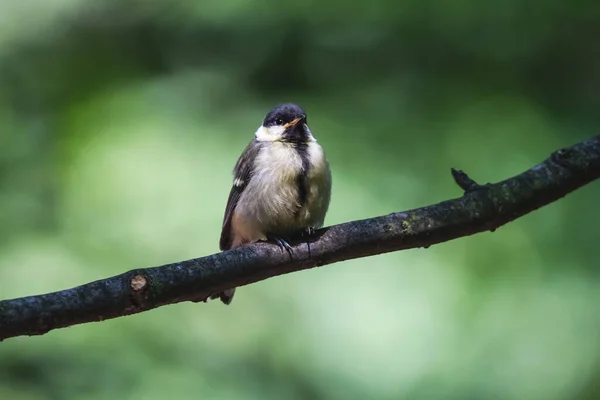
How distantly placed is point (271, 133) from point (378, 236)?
32.3 inches

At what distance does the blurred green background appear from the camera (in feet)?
9.28

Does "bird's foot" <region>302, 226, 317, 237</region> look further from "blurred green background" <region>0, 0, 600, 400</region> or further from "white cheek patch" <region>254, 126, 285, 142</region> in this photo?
"blurred green background" <region>0, 0, 600, 400</region>

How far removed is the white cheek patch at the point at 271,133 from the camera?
2.48 m

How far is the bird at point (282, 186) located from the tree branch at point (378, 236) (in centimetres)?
30

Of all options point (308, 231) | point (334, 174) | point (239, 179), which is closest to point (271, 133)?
point (239, 179)

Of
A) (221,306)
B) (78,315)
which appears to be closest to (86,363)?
(221,306)

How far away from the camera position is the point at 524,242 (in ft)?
9.84

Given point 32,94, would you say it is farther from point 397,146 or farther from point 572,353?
point 572,353

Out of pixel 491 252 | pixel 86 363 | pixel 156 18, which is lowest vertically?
pixel 86 363

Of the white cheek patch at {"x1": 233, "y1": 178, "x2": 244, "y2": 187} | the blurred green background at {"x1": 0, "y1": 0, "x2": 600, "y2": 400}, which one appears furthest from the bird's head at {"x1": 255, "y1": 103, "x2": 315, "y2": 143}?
the blurred green background at {"x1": 0, "y1": 0, "x2": 600, "y2": 400}

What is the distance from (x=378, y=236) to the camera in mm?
1820

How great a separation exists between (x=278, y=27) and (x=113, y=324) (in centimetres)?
170

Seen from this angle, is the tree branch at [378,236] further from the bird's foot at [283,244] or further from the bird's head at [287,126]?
the bird's head at [287,126]

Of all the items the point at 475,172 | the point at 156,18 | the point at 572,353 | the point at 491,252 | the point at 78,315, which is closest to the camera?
the point at 78,315
